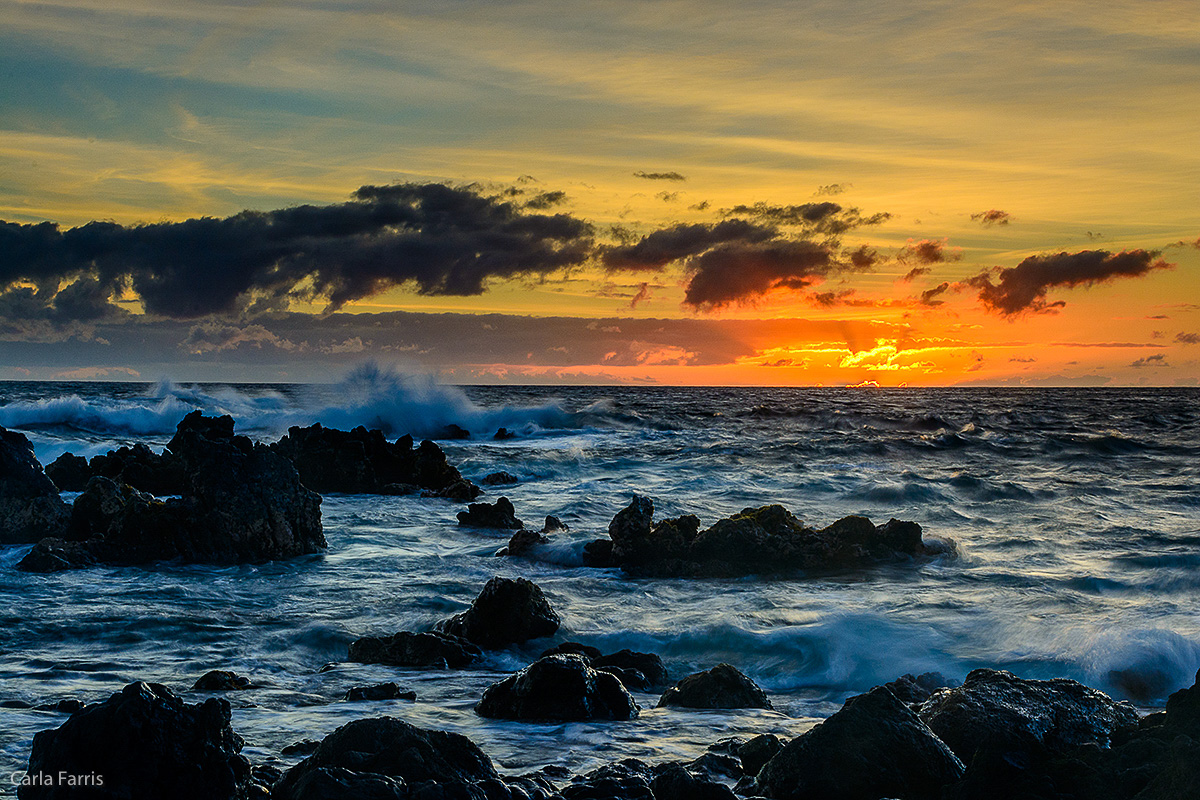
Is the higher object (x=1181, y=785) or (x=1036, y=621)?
(x=1181, y=785)

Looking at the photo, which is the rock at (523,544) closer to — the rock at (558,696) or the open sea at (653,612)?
the open sea at (653,612)

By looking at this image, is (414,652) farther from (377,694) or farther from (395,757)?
(395,757)

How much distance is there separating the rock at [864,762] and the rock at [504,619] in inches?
162

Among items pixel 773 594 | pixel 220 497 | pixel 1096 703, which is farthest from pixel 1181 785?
pixel 220 497

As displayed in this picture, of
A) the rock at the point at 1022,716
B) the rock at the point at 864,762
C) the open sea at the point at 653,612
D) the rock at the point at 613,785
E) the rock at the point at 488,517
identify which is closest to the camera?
the rock at the point at 613,785

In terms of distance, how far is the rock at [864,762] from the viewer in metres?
4.42

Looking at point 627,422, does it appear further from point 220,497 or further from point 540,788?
point 540,788

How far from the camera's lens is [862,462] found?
28.8 m

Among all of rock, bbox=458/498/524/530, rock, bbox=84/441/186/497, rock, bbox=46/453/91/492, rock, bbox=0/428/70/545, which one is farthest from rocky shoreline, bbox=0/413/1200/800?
rock, bbox=46/453/91/492

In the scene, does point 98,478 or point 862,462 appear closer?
point 98,478

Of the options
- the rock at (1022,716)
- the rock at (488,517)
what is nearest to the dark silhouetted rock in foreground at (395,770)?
the rock at (1022,716)

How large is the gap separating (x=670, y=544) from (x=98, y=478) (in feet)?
27.0

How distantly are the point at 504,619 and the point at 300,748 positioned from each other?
353 centimetres

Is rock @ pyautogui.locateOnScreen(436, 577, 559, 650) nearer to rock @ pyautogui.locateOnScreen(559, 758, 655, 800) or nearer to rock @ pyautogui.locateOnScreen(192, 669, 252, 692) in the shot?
rock @ pyautogui.locateOnScreen(192, 669, 252, 692)
